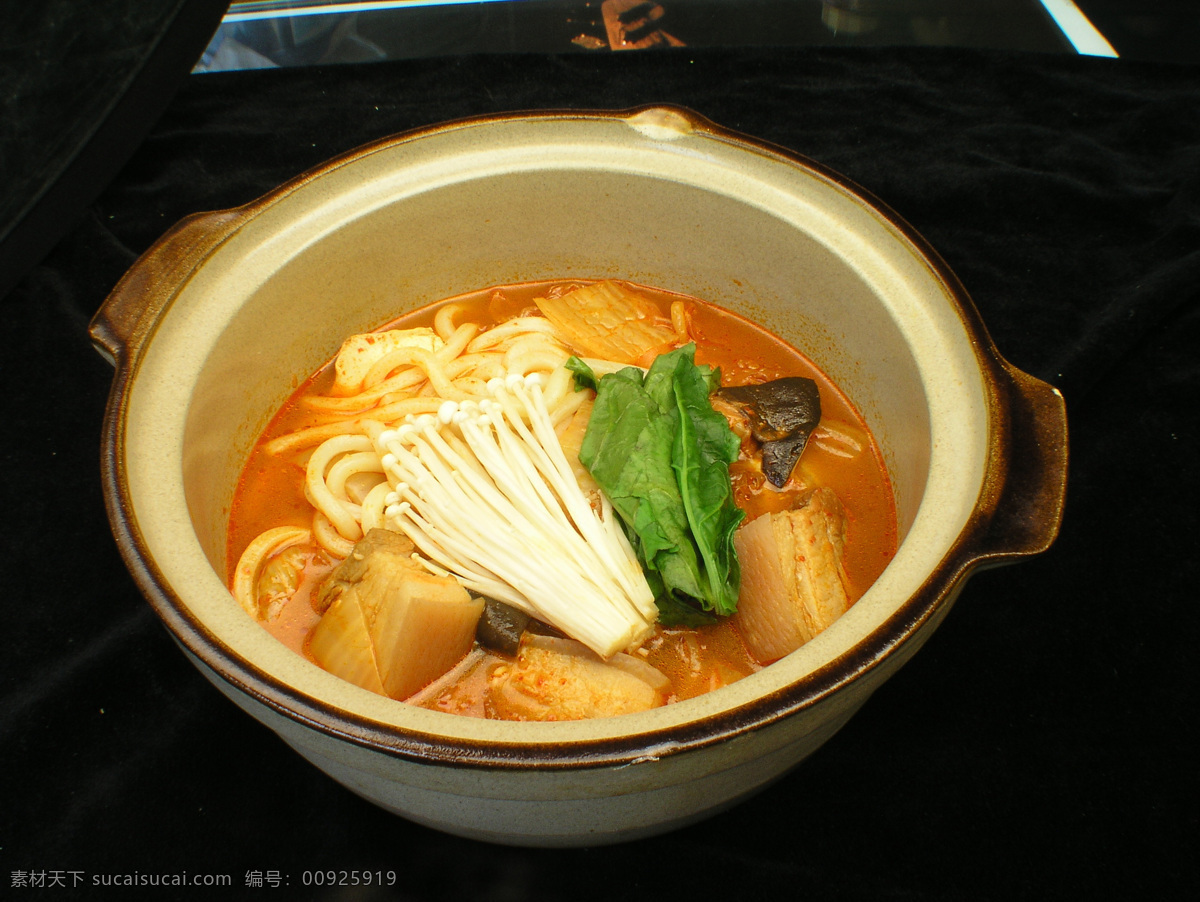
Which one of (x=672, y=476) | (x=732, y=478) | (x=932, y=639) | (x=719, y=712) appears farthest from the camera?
(x=932, y=639)

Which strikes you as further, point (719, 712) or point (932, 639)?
point (932, 639)

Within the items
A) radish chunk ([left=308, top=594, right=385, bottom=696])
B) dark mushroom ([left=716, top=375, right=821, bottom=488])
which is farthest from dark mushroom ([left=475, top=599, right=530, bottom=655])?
dark mushroom ([left=716, top=375, right=821, bottom=488])

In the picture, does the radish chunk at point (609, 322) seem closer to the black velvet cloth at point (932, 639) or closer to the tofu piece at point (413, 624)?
the tofu piece at point (413, 624)

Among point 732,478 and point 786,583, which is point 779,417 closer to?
point 732,478

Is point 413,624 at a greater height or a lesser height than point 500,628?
greater

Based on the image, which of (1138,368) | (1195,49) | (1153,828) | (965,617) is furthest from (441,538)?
(1195,49)

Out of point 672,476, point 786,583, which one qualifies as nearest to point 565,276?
point 672,476

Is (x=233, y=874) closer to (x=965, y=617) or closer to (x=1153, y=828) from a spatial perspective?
(x=965, y=617)
